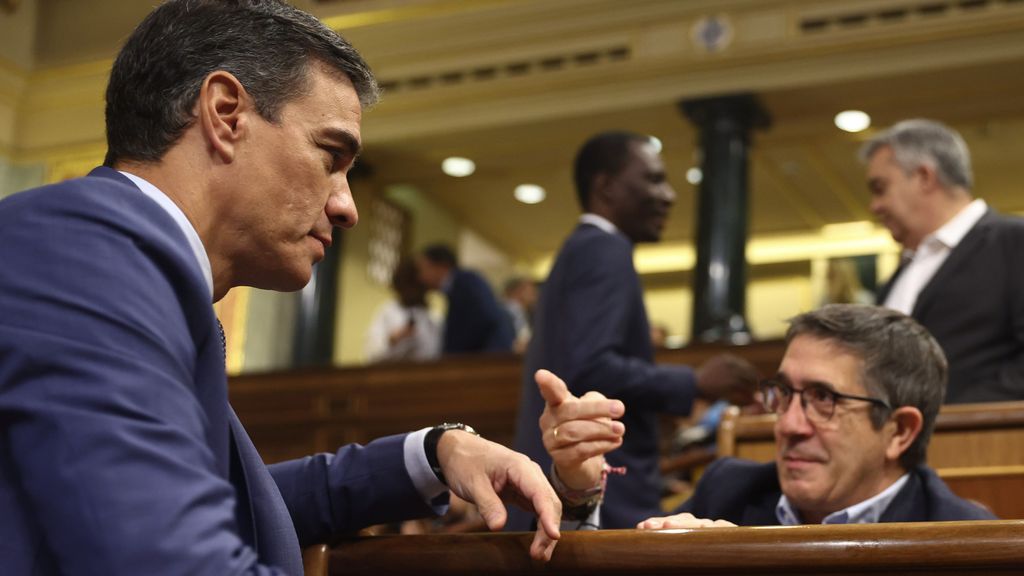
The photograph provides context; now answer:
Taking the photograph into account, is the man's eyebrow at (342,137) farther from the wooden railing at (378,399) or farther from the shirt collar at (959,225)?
the wooden railing at (378,399)

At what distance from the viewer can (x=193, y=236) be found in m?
1.28

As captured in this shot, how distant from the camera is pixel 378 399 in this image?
716 centimetres

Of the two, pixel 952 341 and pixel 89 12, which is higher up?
pixel 89 12

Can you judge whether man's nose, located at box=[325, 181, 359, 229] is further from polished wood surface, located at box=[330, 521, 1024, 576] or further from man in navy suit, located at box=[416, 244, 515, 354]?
man in navy suit, located at box=[416, 244, 515, 354]

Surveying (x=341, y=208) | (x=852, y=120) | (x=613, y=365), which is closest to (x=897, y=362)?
(x=613, y=365)

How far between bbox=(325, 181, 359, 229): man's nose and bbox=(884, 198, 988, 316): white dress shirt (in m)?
2.25

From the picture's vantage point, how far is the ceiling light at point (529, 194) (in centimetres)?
1116

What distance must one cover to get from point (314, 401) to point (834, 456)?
17.9 feet

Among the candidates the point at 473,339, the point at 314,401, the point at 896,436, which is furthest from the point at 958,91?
the point at 896,436

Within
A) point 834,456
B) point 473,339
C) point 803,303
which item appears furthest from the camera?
point 803,303

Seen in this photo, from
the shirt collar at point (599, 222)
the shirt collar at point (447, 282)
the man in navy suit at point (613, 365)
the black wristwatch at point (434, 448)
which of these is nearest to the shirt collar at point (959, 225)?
the man in navy suit at point (613, 365)

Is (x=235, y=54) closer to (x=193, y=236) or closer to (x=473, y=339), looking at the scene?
(x=193, y=236)

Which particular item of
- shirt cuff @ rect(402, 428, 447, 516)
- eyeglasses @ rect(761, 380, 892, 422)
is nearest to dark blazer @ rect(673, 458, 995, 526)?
eyeglasses @ rect(761, 380, 892, 422)

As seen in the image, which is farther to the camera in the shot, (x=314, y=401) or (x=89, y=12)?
(x=89, y=12)
